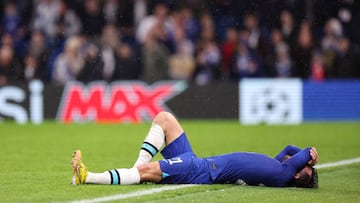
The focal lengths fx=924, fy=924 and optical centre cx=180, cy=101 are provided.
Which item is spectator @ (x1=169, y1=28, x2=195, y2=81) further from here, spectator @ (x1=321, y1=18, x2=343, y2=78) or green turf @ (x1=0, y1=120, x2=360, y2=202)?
spectator @ (x1=321, y1=18, x2=343, y2=78)

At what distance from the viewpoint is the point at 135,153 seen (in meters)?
14.8

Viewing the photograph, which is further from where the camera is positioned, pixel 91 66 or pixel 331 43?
pixel 331 43

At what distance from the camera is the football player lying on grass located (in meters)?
9.84

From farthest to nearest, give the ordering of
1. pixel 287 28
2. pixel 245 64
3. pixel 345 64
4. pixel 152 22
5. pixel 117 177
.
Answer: pixel 152 22
pixel 287 28
pixel 345 64
pixel 245 64
pixel 117 177

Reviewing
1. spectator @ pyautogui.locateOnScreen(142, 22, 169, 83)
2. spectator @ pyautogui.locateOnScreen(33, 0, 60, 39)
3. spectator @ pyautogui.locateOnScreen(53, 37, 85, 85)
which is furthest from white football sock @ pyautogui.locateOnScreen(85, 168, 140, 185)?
spectator @ pyautogui.locateOnScreen(33, 0, 60, 39)

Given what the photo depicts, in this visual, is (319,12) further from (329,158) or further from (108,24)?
(329,158)

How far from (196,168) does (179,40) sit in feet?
44.3

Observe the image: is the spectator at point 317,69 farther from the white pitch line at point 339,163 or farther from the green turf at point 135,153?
the white pitch line at point 339,163

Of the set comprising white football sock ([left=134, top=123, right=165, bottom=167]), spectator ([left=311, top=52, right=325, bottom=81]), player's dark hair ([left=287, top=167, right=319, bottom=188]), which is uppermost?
spectator ([left=311, top=52, right=325, bottom=81])

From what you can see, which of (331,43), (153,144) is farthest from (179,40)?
(153,144)

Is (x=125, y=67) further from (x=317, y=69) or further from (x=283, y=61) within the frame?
(x=317, y=69)

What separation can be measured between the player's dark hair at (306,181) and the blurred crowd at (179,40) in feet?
40.5

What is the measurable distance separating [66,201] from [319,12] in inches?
626

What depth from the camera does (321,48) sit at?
76.7 feet
